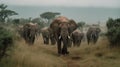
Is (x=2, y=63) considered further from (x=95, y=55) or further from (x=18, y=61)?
(x=95, y=55)

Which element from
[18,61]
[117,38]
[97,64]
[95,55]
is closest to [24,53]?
[18,61]

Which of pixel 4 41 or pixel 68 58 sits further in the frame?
pixel 68 58

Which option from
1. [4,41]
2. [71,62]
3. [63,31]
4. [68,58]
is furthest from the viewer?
[63,31]

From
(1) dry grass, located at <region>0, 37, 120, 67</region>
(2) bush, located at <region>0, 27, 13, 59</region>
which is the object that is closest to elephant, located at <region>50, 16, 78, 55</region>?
(1) dry grass, located at <region>0, 37, 120, 67</region>

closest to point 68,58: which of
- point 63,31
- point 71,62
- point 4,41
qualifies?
point 71,62

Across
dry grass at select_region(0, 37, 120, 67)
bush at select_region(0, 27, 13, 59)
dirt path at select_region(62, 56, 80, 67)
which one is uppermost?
bush at select_region(0, 27, 13, 59)

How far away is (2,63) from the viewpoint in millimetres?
11305

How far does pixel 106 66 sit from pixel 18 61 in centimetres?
335

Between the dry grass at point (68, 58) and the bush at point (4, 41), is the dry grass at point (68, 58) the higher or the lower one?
the lower one

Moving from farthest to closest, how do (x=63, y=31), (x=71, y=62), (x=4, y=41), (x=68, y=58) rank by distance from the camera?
(x=63, y=31), (x=68, y=58), (x=71, y=62), (x=4, y=41)

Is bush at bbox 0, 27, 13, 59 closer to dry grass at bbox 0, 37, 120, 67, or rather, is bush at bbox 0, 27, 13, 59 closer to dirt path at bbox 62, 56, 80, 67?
dry grass at bbox 0, 37, 120, 67

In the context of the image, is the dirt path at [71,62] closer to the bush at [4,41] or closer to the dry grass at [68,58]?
the dry grass at [68,58]

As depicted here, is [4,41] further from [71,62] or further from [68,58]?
[68,58]

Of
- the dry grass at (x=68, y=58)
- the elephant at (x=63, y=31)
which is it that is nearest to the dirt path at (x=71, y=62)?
the dry grass at (x=68, y=58)
